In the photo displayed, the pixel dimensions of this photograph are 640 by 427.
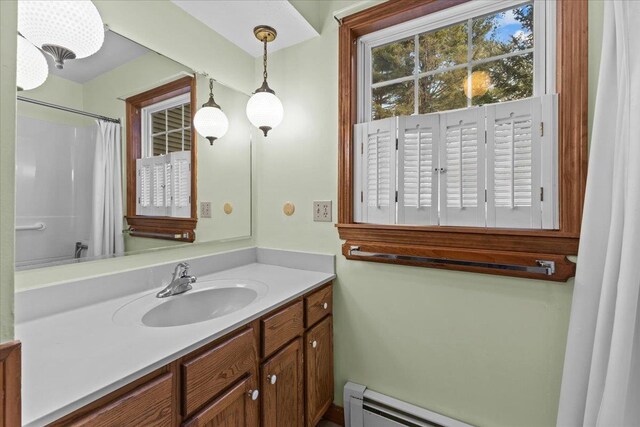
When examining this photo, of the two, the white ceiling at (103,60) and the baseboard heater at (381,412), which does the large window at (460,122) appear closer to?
the baseboard heater at (381,412)

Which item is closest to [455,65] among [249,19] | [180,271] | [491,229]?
[491,229]

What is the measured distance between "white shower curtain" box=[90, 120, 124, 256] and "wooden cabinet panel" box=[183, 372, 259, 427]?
75 cm

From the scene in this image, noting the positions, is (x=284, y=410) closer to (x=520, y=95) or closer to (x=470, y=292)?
(x=470, y=292)

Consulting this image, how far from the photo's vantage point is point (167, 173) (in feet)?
4.71

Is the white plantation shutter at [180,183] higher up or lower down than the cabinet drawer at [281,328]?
higher up

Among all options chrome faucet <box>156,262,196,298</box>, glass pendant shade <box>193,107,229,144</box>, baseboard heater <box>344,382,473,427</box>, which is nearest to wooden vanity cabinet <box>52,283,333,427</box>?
baseboard heater <box>344,382,473,427</box>

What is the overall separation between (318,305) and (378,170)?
A: 2.48ft

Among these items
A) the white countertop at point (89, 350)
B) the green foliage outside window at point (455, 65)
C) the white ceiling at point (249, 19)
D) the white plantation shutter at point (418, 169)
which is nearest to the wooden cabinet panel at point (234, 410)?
the white countertop at point (89, 350)

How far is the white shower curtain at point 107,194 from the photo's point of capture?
1.16 m

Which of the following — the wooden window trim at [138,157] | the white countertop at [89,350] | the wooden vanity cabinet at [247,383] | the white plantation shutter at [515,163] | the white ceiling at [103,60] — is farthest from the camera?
the wooden window trim at [138,157]

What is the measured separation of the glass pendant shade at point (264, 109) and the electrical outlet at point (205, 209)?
1.73 ft

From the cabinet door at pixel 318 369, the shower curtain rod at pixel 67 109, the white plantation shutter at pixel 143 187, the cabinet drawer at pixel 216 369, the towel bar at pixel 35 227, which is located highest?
the shower curtain rod at pixel 67 109

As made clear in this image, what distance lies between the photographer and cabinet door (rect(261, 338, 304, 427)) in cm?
112

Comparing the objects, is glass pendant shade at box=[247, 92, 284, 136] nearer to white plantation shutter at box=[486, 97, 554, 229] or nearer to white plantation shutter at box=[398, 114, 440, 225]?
white plantation shutter at box=[398, 114, 440, 225]
